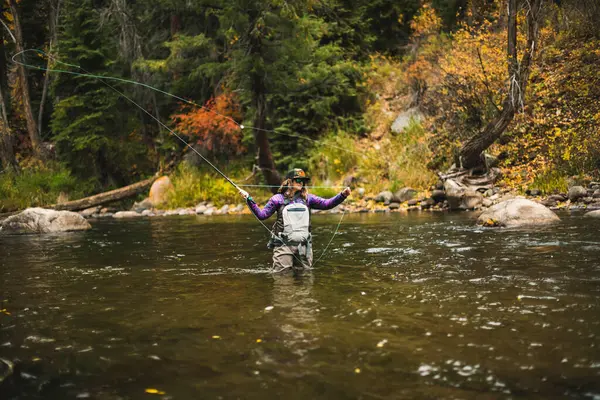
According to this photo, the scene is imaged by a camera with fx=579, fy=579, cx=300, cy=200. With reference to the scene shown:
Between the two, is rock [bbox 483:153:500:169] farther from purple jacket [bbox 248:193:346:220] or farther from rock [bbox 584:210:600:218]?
purple jacket [bbox 248:193:346:220]

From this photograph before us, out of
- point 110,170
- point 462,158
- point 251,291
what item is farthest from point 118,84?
point 251,291

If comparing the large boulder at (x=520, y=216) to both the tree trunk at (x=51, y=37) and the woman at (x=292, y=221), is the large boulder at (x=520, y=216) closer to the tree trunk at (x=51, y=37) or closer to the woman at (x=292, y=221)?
the woman at (x=292, y=221)

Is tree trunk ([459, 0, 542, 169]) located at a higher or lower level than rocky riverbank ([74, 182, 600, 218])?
higher

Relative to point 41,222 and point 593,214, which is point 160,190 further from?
point 593,214

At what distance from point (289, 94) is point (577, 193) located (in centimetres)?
1115

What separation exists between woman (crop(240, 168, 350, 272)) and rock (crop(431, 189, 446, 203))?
10.1m

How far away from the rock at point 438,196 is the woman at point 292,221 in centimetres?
1008

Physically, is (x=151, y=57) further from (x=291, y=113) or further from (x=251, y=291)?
(x=251, y=291)

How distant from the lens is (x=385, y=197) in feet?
61.6

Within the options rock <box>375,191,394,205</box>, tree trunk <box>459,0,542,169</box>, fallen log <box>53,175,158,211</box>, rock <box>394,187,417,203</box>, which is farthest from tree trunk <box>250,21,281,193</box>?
tree trunk <box>459,0,542,169</box>

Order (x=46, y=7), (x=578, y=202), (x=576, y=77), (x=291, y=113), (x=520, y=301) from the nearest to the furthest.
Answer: (x=520, y=301)
(x=578, y=202)
(x=576, y=77)
(x=291, y=113)
(x=46, y=7)

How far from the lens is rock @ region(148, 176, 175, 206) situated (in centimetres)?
2302

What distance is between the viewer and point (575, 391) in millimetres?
3377

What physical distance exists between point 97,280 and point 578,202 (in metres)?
11.9
